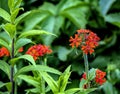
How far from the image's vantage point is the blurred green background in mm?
2840

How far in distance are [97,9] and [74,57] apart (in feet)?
1.43

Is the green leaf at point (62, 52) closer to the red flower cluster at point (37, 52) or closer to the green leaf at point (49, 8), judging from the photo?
the green leaf at point (49, 8)

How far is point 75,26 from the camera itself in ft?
9.85

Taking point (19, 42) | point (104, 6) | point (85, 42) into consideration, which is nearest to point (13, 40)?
point (19, 42)

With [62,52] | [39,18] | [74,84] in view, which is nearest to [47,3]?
[39,18]

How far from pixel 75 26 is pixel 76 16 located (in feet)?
0.41

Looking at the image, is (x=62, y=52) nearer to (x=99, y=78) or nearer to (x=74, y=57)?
(x=74, y=57)

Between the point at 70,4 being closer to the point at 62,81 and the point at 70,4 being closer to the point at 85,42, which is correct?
the point at 85,42

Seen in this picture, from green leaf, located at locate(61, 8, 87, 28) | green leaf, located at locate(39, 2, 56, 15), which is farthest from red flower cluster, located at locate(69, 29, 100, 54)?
green leaf, located at locate(39, 2, 56, 15)

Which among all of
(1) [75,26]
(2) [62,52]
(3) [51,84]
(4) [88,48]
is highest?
(1) [75,26]

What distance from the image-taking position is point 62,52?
286cm

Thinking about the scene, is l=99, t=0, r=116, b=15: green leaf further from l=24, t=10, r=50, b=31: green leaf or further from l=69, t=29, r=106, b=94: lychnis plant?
l=69, t=29, r=106, b=94: lychnis plant

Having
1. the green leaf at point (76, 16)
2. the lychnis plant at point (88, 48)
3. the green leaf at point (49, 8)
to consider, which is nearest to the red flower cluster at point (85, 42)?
the lychnis plant at point (88, 48)

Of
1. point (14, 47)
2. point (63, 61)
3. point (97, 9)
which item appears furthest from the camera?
point (97, 9)
